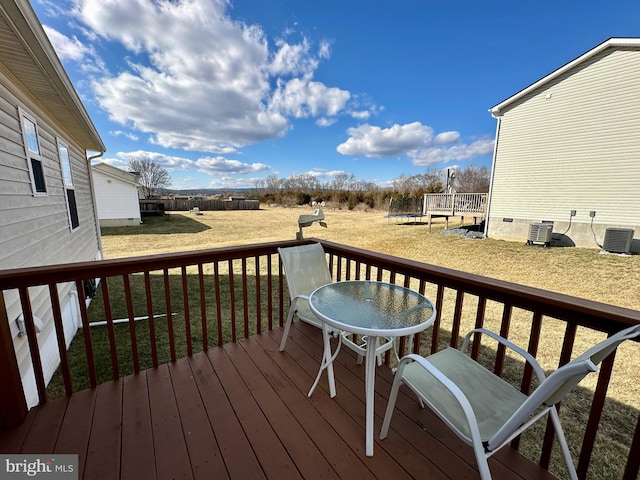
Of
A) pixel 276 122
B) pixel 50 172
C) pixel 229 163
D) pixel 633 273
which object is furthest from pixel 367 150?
pixel 50 172

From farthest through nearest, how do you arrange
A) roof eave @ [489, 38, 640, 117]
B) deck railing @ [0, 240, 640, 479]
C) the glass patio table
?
1. roof eave @ [489, 38, 640, 117]
2. the glass patio table
3. deck railing @ [0, 240, 640, 479]

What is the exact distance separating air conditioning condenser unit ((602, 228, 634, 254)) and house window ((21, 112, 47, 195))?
12058mm

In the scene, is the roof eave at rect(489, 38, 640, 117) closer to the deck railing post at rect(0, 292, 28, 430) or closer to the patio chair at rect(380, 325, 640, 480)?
the patio chair at rect(380, 325, 640, 480)

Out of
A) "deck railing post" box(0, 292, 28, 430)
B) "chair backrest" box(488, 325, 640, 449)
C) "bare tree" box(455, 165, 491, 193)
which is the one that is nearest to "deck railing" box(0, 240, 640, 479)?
"deck railing post" box(0, 292, 28, 430)

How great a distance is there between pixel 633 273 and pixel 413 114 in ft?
44.6

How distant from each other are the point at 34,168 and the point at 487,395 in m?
5.33

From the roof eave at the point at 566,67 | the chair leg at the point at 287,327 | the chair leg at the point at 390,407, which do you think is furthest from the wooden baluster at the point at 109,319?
the roof eave at the point at 566,67

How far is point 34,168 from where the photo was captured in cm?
342

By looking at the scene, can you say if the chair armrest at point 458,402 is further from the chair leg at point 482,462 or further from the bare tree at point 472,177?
the bare tree at point 472,177

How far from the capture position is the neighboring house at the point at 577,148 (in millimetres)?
7066

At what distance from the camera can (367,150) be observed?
28.6 meters

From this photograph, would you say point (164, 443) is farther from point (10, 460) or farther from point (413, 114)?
point (413, 114)

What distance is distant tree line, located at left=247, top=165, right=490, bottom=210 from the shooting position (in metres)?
24.2

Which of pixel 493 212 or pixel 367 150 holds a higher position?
pixel 367 150
